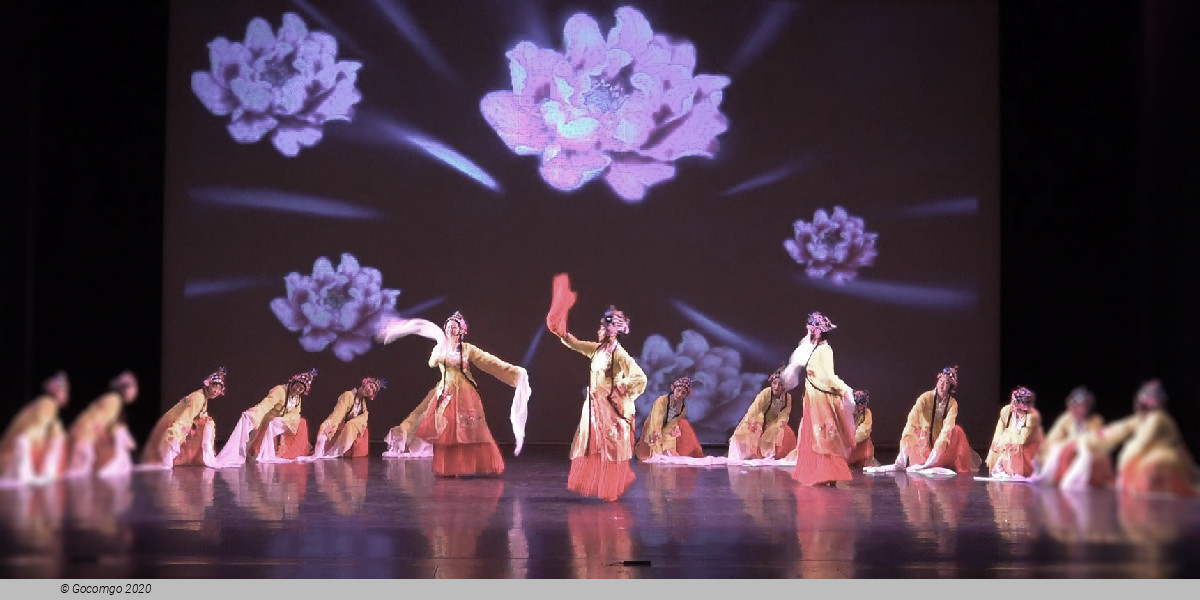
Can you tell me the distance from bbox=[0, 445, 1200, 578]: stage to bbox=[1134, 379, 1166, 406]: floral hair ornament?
36cm

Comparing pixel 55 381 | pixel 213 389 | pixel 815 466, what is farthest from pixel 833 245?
pixel 55 381

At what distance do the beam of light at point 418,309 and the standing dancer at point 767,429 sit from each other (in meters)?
2.43

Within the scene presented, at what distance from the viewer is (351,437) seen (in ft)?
26.2

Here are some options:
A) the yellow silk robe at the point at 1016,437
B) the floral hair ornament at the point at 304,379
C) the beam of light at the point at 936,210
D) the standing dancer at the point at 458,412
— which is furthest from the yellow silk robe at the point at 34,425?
the beam of light at the point at 936,210

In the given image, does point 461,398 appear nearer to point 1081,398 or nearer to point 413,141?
point 413,141

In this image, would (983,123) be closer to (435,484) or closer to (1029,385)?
(1029,385)

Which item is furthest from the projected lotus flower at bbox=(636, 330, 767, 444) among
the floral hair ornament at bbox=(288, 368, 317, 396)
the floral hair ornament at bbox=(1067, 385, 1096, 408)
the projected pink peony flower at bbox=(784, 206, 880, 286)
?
the floral hair ornament at bbox=(1067, 385, 1096, 408)

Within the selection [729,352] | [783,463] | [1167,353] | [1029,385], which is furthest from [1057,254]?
[729,352]

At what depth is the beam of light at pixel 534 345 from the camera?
862 cm

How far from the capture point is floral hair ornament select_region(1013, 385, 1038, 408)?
6660mm

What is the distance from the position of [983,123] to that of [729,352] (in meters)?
2.56

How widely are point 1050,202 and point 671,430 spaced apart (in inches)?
147

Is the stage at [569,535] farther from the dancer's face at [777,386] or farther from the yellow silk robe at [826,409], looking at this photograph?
the dancer's face at [777,386]

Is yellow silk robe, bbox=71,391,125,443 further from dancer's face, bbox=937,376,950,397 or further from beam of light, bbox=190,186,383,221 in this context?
dancer's face, bbox=937,376,950,397
